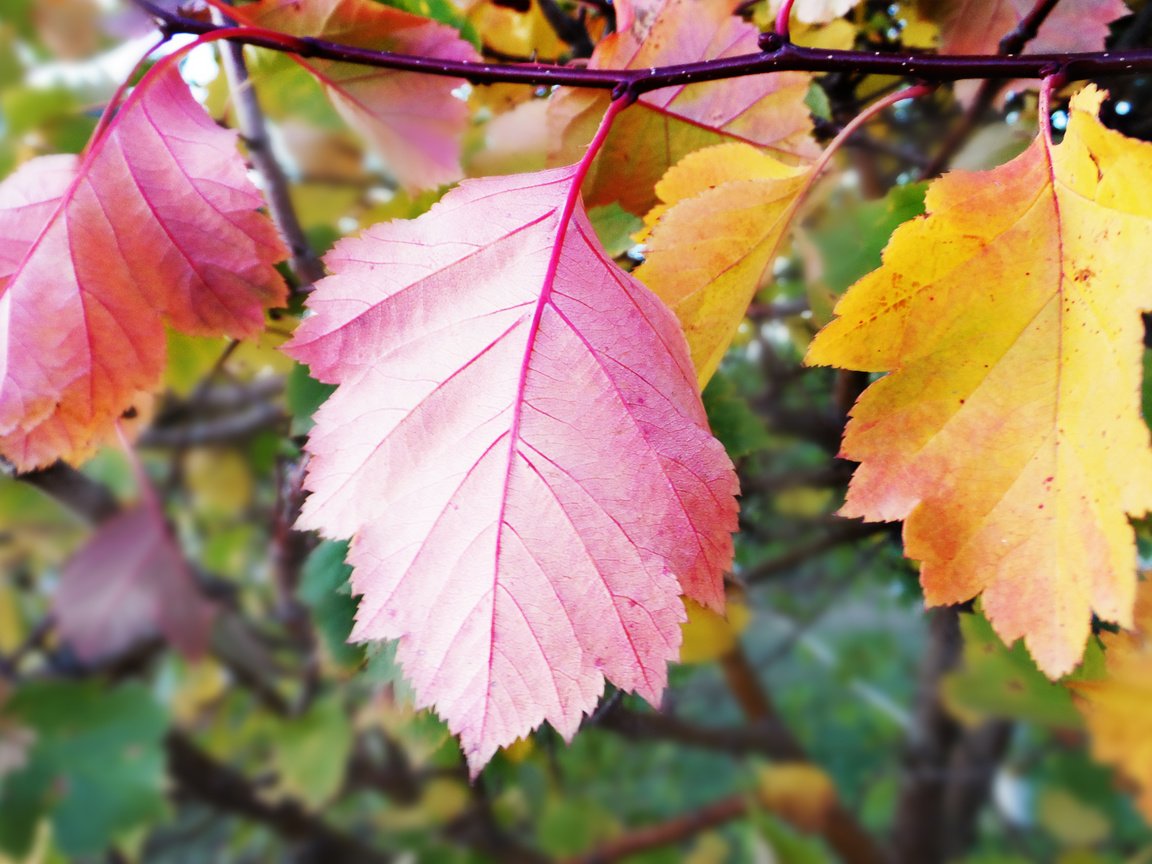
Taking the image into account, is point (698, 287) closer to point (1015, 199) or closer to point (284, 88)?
point (1015, 199)

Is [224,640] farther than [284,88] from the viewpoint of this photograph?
Yes

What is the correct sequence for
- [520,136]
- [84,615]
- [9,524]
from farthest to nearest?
[9,524], [84,615], [520,136]

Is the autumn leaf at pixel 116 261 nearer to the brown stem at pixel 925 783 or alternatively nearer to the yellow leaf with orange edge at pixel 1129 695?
the yellow leaf with orange edge at pixel 1129 695

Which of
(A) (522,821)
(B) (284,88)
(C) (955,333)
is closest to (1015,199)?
(C) (955,333)

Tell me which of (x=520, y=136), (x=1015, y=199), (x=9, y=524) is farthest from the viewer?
(x=9, y=524)

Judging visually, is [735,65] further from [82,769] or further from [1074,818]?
[1074,818]
